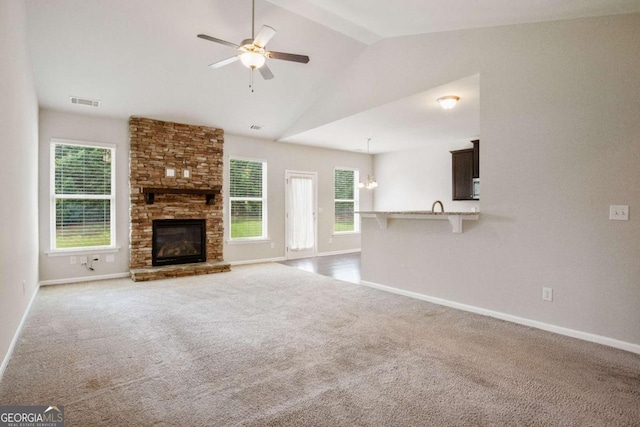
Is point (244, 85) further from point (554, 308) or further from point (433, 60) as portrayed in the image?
point (554, 308)

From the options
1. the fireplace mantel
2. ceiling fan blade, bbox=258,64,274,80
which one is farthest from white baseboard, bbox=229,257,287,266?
ceiling fan blade, bbox=258,64,274,80

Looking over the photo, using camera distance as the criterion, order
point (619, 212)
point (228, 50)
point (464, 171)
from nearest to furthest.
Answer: point (619, 212), point (228, 50), point (464, 171)

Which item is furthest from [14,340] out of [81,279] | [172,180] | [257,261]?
[257,261]

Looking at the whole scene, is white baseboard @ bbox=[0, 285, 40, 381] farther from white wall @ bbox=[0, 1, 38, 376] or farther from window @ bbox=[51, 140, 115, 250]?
window @ bbox=[51, 140, 115, 250]

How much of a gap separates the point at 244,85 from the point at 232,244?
3272mm

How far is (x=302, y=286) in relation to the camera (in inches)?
204

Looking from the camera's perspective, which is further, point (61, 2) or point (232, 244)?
point (232, 244)

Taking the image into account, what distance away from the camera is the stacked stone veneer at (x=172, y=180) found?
19.4 feet

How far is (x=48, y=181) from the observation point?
535 centimetres

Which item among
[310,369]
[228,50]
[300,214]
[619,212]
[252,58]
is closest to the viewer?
[310,369]

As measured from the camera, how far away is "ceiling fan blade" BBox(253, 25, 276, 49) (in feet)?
9.66

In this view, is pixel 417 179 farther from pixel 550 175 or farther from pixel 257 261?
pixel 550 175

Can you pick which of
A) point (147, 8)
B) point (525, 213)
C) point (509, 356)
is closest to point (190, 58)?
point (147, 8)

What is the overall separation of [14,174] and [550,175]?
16.3 ft
